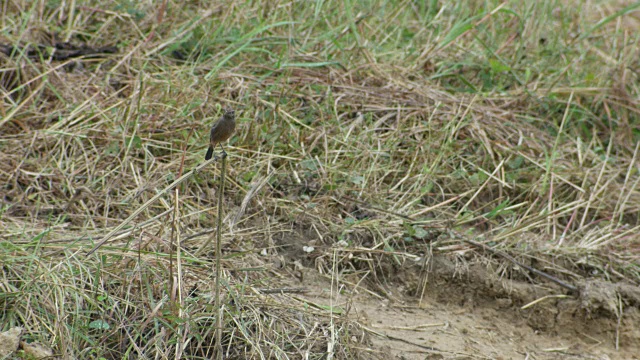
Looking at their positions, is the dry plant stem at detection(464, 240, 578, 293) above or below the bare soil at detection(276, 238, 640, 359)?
above

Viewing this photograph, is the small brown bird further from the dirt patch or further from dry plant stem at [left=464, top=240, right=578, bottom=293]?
dry plant stem at [left=464, top=240, right=578, bottom=293]

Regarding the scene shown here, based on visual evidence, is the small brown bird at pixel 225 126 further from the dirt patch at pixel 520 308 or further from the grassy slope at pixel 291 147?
the dirt patch at pixel 520 308

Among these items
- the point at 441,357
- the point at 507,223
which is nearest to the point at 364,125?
the point at 507,223

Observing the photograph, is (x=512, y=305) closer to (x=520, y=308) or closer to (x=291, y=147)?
(x=520, y=308)

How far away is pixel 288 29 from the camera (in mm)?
3996

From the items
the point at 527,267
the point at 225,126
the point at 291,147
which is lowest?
the point at 527,267

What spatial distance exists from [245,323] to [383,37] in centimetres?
233

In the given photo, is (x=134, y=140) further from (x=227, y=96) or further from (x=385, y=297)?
(x=385, y=297)

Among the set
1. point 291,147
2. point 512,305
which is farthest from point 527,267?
point 291,147

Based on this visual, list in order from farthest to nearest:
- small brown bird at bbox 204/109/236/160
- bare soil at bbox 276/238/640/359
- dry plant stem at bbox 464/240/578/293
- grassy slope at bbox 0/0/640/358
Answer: dry plant stem at bbox 464/240/578/293 → bare soil at bbox 276/238/640/359 → grassy slope at bbox 0/0/640/358 → small brown bird at bbox 204/109/236/160

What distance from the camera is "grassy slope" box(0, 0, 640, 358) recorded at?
8.13ft

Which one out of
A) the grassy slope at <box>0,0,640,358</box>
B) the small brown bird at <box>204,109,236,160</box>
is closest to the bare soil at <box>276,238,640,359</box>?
the grassy slope at <box>0,0,640,358</box>

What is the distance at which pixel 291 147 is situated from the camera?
11.2 ft

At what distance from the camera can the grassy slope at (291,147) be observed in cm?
248
